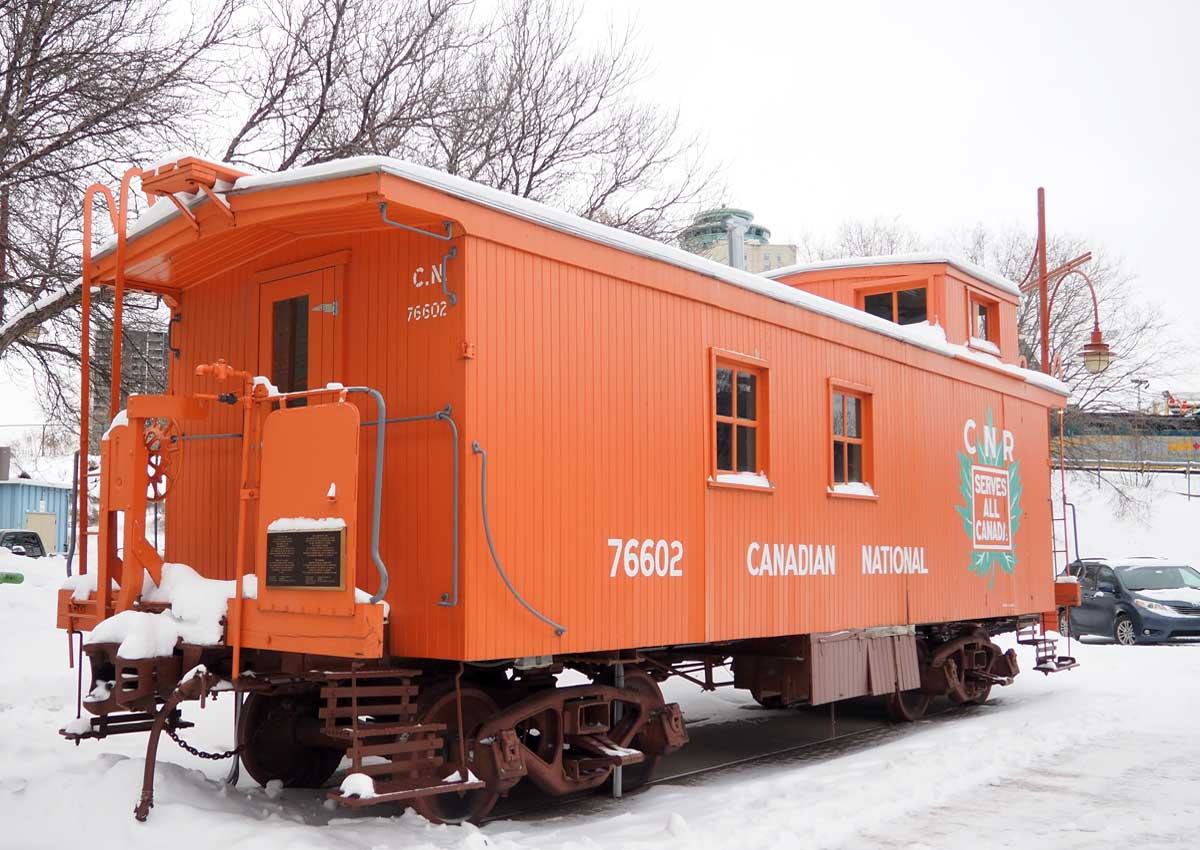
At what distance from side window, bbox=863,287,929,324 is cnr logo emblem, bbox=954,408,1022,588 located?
51.0 inches

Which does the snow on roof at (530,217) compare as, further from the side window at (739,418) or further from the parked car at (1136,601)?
the parked car at (1136,601)

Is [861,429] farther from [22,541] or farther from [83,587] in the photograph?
[22,541]

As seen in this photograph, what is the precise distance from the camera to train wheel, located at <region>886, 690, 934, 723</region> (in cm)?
1115

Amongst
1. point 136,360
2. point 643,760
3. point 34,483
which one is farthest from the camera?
point 34,483

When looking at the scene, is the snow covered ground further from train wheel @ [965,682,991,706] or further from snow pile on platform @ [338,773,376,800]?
train wheel @ [965,682,991,706]

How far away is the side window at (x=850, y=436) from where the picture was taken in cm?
984

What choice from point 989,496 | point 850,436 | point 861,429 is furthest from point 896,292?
point 850,436

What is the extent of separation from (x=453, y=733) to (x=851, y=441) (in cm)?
491

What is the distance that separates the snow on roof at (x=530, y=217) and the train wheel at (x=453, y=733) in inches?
112

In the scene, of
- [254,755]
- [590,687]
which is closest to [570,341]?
[590,687]

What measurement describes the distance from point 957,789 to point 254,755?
4718 mm

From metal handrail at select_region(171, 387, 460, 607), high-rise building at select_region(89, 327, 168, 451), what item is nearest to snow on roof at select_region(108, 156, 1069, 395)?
metal handrail at select_region(171, 387, 460, 607)

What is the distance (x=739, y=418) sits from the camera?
340 inches

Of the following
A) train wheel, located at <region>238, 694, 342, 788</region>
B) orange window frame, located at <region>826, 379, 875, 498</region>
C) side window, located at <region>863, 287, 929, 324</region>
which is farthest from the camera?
side window, located at <region>863, 287, 929, 324</region>
